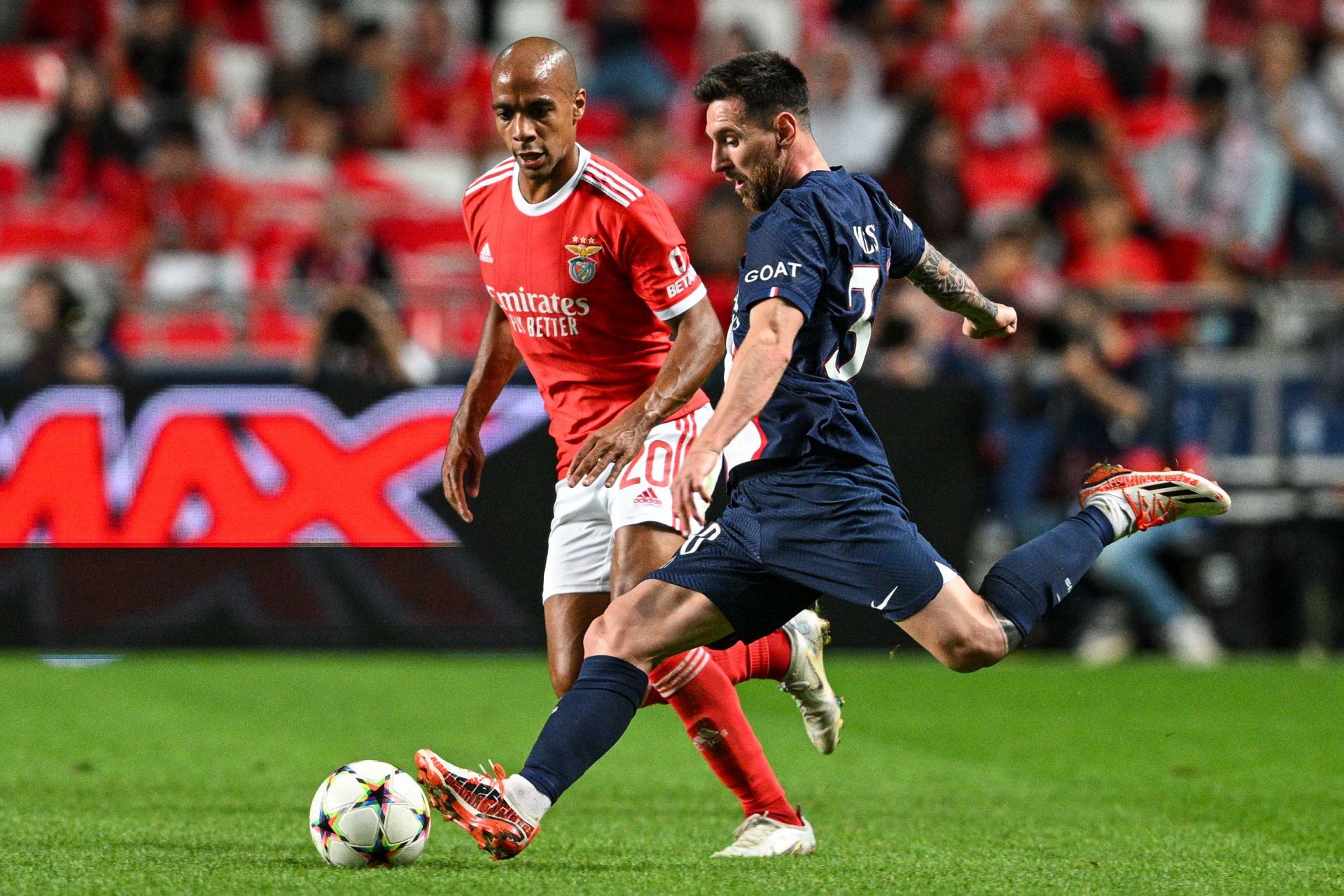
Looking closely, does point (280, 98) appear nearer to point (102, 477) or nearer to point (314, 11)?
point (314, 11)

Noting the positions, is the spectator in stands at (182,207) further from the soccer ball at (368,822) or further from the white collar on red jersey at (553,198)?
the soccer ball at (368,822)

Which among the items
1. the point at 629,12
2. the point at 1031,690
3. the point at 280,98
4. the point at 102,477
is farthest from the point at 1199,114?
the point at 102,477

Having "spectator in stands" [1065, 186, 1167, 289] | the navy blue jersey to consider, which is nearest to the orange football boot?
the navy blue jersey

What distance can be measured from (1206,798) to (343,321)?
21.0 ft

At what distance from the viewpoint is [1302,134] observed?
1409cm

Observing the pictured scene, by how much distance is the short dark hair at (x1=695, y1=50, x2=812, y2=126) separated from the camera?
467 centimetres

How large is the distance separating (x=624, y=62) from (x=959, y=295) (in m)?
11.2

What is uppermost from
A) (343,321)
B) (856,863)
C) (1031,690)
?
(343,321)

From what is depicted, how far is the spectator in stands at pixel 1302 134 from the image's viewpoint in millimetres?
13227

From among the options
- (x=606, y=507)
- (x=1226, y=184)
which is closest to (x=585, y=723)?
(x=606, y=507)

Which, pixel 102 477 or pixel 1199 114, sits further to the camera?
pixel 1199 114

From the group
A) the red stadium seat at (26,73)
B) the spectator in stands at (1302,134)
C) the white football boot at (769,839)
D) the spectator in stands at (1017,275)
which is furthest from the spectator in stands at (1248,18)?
the white football boot at (769,839)

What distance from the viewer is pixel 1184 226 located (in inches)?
540

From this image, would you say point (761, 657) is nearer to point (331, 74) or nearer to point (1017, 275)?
point (1017, 275)
